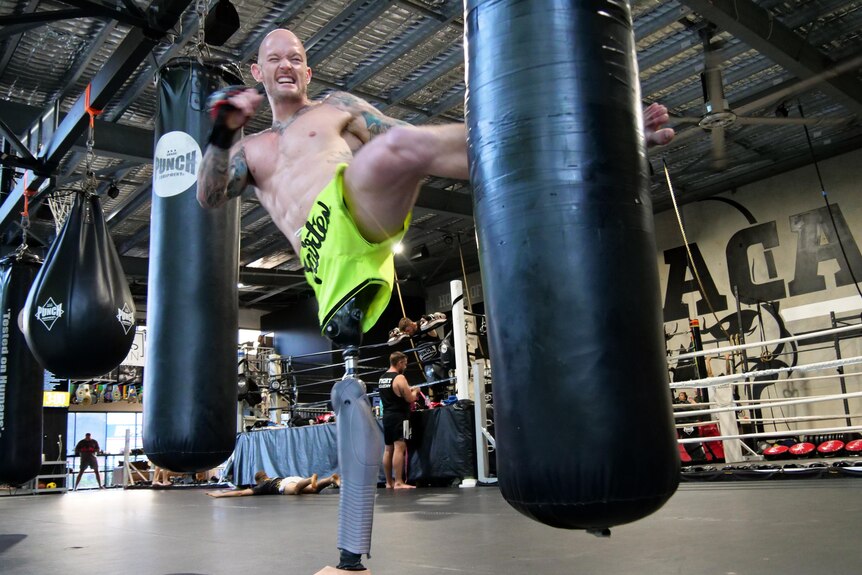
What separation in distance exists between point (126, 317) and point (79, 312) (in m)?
0.18

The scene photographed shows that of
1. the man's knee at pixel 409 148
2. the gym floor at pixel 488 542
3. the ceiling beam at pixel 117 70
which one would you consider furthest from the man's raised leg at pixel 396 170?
the ceiling beam at pixel 117 70

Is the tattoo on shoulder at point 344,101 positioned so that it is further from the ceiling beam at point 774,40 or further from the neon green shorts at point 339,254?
the ceiling beam at point 774,40

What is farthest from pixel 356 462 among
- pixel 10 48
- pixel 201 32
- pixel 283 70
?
pixel 10 48

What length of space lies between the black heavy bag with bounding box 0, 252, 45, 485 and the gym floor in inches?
37.1

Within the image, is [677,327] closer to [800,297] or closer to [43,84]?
[800,297]

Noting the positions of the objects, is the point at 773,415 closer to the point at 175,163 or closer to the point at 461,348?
the point at 461,348

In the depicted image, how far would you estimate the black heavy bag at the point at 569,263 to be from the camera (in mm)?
860

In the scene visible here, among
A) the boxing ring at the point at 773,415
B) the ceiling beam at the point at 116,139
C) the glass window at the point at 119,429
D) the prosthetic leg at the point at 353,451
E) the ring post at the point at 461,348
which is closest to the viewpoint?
the prosthetic leg at the point at 353,451

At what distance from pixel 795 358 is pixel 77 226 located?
8.25 meters

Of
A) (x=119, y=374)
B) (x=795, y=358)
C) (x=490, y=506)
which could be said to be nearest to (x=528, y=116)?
(x=490, y=506)

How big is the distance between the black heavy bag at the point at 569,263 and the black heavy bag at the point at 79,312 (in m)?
2.18

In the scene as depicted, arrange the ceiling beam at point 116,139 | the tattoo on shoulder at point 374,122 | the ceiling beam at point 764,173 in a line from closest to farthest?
the tattoo on shoulder at point 374,122 → the ceiling beam at point 116,139 → the ceiling beam at point 764,173

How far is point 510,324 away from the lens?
94 cm

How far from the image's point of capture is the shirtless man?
126cm
